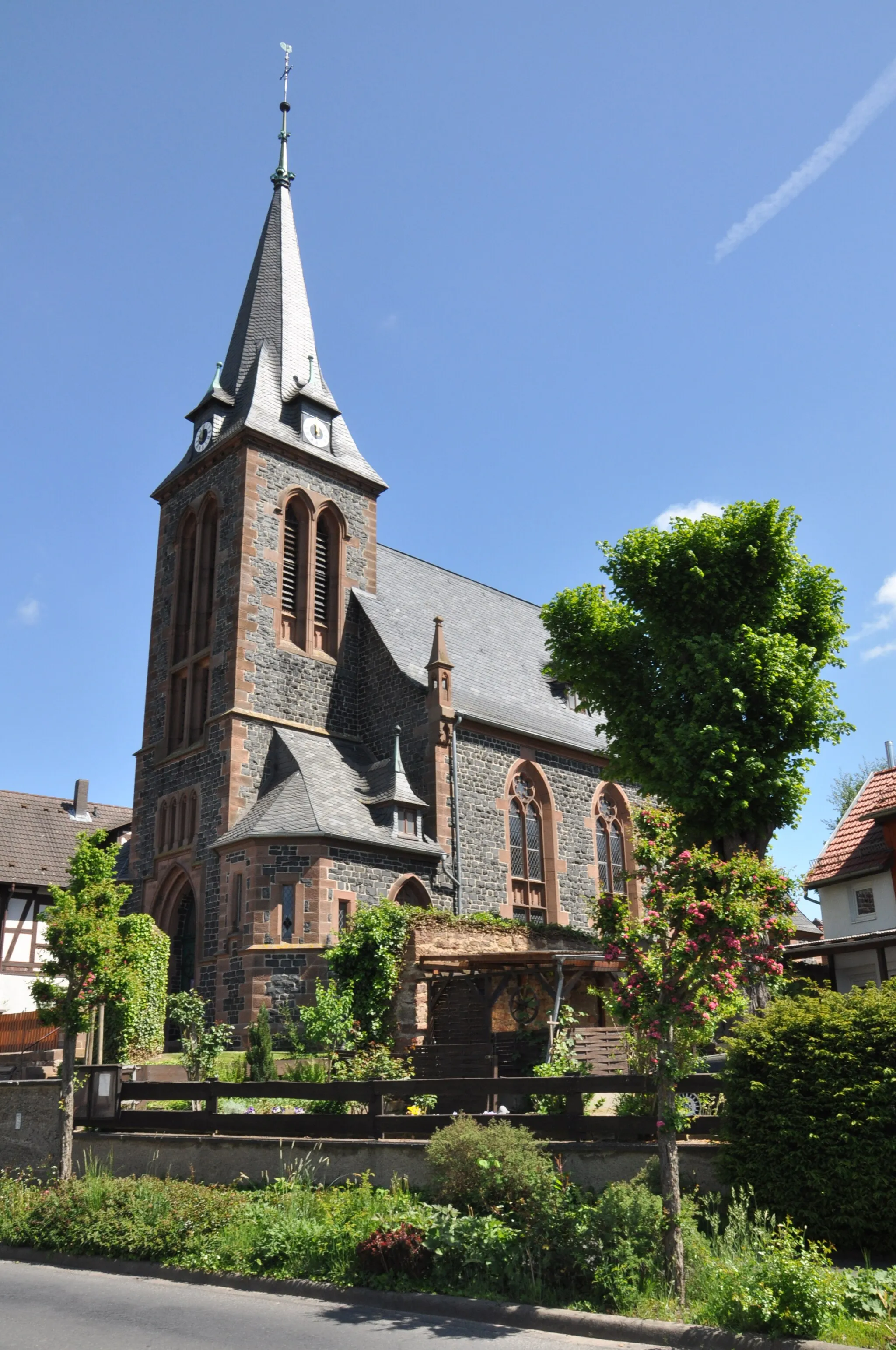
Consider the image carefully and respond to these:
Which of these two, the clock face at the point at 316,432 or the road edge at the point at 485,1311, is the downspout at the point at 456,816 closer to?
the clock face at the point at 316,432

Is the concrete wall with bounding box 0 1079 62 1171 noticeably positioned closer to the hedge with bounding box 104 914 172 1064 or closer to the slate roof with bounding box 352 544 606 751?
the hedge with bounding box 104 914 172 1064

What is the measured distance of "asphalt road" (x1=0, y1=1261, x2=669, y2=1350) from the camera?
26.8 ft

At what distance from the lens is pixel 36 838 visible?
3962cm

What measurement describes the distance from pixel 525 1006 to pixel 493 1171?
13.1 meters

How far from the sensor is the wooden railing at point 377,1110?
10984 mm

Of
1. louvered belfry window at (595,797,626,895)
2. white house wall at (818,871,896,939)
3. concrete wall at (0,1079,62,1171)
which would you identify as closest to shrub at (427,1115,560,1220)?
concrete wall at (0,1079,62,1171)

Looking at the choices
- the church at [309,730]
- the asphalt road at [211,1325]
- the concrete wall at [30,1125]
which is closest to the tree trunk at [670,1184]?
the asphalt road at [211,1325]

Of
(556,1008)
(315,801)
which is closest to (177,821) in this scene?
(315,801)

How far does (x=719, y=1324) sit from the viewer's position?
7941 millimetres

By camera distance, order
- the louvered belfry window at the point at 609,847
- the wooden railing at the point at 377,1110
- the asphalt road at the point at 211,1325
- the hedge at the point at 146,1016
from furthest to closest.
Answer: the louvered belfry window at the point at 609,847
the hedge at the point at 146,1016
the wooden railing at the point at 377,1110
the asphalt road at the point at 211,1325

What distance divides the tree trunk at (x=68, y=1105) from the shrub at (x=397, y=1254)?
21.0ft

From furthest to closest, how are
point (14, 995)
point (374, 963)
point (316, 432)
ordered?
1. point (316, 432)
2. point (14, 995)
3. point (374, 963)

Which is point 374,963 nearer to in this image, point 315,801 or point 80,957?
point 315,801

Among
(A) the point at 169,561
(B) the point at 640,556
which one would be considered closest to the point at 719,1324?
(B) the point at 640,556
